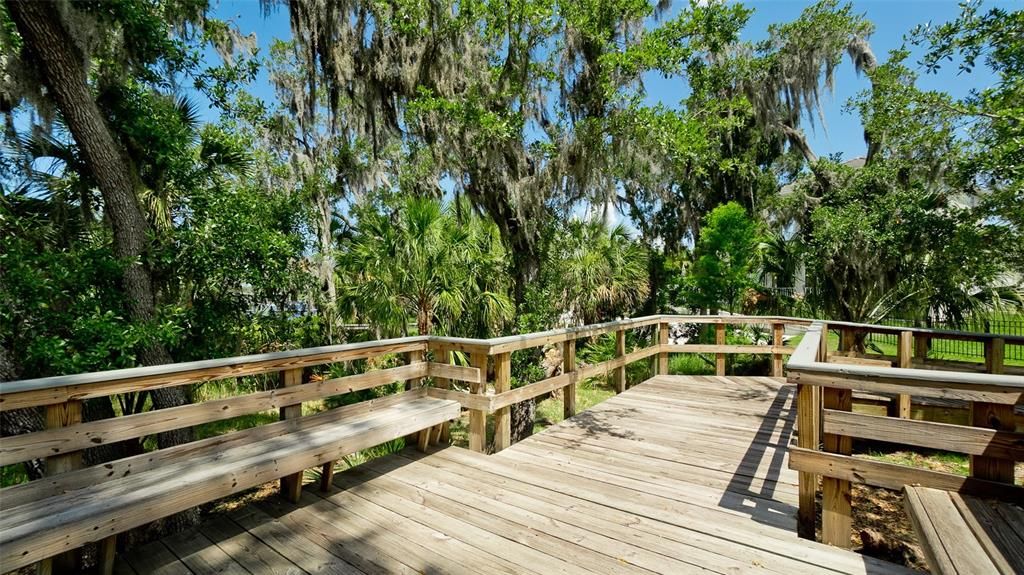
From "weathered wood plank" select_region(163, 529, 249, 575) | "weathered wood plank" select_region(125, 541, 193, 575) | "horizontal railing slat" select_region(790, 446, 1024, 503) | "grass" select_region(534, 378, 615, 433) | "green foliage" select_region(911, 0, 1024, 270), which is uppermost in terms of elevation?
"green foliage" select_region(911, 0, 1024, 270)

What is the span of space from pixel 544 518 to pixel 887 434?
6.09 ft

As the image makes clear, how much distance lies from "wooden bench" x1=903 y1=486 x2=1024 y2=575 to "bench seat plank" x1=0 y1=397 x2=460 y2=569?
2.82 metres

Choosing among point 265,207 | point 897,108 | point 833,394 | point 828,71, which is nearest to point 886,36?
point 828,71

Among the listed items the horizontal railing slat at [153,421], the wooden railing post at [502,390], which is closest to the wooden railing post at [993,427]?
the wooden railing post at [502,390]

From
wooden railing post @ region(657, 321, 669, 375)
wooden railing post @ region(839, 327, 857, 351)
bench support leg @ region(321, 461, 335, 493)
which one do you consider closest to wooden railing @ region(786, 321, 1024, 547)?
bench support leg @ region(321, 461, 335, 493)

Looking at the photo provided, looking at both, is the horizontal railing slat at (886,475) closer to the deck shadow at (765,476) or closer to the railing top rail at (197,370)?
the deck shadow at (765,476)

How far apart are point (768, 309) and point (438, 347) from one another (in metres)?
11.4

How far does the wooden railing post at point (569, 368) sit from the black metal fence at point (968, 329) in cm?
706

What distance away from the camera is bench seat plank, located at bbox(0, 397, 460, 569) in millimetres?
1753

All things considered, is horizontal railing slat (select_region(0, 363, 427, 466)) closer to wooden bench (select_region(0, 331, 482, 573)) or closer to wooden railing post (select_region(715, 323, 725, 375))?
wooden bench (select_region(0, 331, 482, 573))

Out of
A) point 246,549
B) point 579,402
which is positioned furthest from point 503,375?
point 579,402

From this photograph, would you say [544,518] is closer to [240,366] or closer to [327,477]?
[327,477]

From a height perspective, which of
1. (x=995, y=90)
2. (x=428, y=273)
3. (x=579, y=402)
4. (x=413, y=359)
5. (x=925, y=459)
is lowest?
(x=579, y=402)

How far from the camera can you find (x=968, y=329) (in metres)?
10.7
